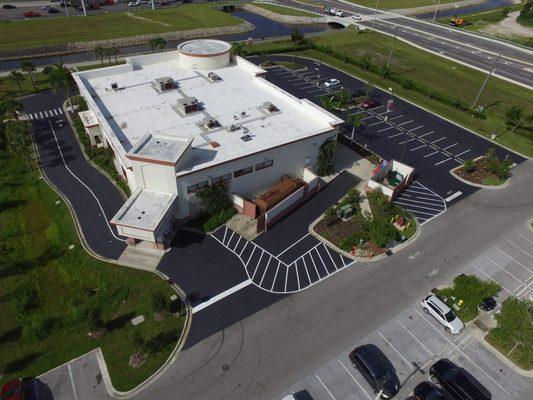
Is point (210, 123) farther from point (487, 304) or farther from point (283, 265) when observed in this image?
point (487, 304)

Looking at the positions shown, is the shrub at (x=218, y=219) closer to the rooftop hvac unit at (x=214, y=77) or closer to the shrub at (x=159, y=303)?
the shrub at (x=159, y=303)

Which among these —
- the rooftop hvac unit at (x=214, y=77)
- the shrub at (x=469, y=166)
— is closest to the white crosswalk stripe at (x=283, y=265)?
the shrub at (x=469, y=166)

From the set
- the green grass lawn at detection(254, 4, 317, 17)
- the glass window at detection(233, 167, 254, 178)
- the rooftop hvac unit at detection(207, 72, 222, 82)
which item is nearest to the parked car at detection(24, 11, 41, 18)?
the green grass lawn at detection(254, 4, 317, 17)

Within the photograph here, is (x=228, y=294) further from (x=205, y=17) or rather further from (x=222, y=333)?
(x=205, y=17)

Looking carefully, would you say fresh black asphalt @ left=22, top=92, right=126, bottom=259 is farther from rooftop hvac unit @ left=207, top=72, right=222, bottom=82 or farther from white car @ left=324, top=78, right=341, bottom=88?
white car @ left=324, top=78, right=341, bottom=88

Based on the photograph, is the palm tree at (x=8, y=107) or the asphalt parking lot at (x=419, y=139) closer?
the asphalt parking lot at (x=419, y=139)

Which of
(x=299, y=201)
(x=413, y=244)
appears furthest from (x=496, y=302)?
(x=299, y=201)
